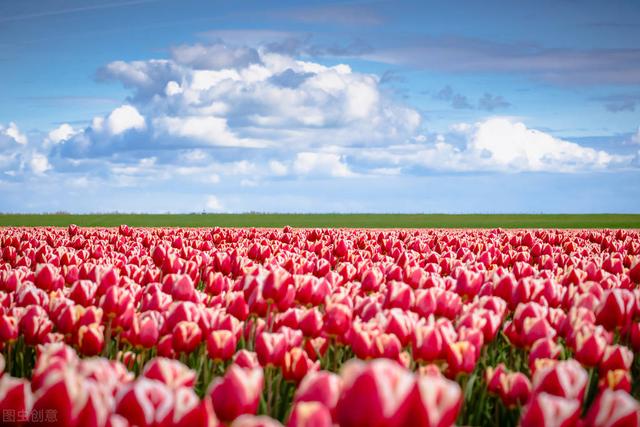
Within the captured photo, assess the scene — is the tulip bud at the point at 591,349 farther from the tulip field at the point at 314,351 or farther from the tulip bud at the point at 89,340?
the tulip bud at the point at 89,340

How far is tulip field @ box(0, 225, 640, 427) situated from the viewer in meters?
2.40

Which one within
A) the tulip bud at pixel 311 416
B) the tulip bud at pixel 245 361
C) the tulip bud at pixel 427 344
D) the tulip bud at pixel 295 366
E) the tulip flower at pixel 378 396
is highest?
the tulip flower at pixel 378 396

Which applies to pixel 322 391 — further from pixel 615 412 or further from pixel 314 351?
pixel 314 351

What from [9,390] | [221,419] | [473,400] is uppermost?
[9,390]

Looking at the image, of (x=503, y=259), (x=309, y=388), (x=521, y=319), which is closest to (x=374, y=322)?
(x=521, y=319)

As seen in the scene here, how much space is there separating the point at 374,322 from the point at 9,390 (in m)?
2.32

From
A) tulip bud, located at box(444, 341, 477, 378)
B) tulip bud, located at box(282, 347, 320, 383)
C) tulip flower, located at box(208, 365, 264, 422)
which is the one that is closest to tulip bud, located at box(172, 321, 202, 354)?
tulip bud, located at box(282, 347, 320, 383)

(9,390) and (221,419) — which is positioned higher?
(9,390)

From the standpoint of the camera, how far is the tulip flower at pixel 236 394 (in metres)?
2.75

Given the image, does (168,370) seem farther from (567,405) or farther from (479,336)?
(479,336)

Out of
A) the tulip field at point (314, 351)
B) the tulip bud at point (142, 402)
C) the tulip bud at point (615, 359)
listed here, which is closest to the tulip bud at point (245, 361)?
the tulip field at point (314, 351)

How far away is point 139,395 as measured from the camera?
8.31ft

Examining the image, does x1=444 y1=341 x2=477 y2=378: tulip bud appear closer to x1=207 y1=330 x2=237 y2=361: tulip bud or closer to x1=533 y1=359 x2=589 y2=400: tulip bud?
x1=533 y1=359 x2=589 y2=400: tulip bud

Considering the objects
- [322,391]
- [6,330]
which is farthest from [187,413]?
[6,330]
